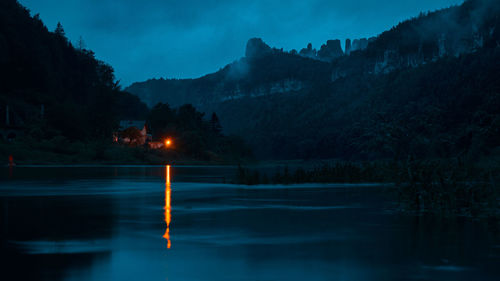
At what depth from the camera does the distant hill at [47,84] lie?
90.8 m

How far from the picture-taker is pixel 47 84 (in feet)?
343

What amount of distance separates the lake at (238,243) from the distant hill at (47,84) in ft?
238

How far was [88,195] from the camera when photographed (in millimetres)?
25281

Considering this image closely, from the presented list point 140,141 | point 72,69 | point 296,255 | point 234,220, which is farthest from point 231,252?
point 72,69

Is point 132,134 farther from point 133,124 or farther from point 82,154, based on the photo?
point 82,154

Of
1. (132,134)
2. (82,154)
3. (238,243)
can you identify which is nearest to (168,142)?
(132,134)

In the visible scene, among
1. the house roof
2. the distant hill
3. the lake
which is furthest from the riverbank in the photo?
the lake

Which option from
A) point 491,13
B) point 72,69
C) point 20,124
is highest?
point 491,13

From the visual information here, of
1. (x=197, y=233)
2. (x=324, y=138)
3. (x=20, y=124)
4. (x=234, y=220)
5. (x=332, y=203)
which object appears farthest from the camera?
(x=324, y=138)

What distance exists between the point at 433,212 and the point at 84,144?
257 feet

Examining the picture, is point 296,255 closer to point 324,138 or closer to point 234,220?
point 234,220

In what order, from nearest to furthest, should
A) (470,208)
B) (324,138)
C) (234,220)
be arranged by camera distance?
(234,220), (470,208), (324,138)

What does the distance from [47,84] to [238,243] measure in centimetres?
10229

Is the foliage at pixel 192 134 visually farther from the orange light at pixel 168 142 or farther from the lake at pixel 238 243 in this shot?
the lake at pixel 238 243
